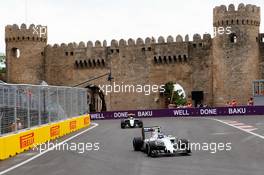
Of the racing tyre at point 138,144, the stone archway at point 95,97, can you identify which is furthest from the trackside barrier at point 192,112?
the racing tyre at point 138,144

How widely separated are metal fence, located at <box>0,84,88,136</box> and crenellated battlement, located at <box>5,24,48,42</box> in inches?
1193

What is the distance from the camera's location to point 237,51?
5044 centimetres

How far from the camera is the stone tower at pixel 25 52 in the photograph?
6050cm

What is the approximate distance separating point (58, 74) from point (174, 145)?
46901mm

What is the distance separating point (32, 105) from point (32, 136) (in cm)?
150

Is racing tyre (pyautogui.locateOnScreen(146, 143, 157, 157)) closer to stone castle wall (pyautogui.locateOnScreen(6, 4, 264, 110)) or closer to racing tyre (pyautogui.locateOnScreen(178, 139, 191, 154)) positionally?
racing tyre (pyautogui.locateOnScreen(178, 139, 191, 154))

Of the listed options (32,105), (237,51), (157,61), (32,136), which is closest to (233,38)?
(237,51)

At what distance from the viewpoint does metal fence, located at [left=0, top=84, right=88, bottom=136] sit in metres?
17.2

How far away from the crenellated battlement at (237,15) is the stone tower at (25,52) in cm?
2019

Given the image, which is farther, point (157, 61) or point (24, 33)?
point (24, 33)

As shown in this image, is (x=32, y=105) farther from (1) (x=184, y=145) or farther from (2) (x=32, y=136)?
(1) (x=184, y=145)

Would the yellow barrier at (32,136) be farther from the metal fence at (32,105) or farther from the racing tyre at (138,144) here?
the racing tyre at (138,144)

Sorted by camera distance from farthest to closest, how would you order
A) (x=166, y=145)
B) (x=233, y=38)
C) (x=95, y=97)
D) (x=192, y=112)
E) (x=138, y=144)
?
1. (x=95, y=97)
2. (x=233, y=38)
3. (x=192, y=112)
4. (x=138, y=144)
5. (x=166, y=145)

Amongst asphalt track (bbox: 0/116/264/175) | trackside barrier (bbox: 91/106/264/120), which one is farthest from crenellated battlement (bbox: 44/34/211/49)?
asphalt track (bbox: 0/116/264/175)
